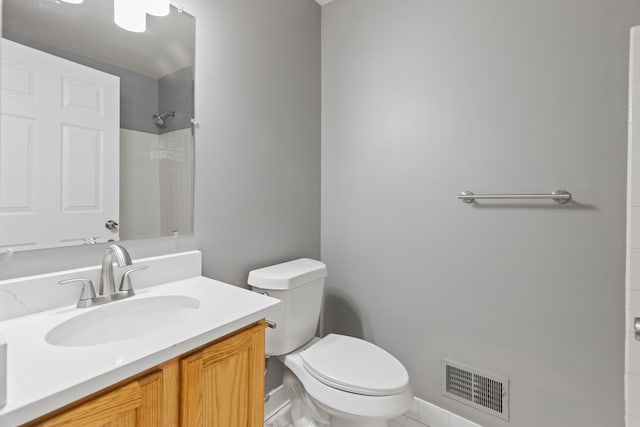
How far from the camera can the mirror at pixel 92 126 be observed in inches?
34.0

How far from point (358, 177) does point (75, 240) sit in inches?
51.3

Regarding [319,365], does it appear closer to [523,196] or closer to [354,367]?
[354,367]

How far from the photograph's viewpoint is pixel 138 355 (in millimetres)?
649

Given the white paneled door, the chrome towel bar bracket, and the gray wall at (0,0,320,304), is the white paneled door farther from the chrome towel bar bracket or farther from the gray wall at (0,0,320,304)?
the chrome towel bar bracket

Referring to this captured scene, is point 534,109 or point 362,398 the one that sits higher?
point 534,109

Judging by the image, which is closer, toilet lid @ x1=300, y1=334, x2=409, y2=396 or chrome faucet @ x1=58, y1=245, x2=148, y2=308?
chrome faucet @ x1=58, y1=245, x2=148, y2=308

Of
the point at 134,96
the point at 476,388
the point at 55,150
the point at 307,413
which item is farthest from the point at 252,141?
the point at 476,388

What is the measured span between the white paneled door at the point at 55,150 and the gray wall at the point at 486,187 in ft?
3.84

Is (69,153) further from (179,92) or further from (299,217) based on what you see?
(299,217)

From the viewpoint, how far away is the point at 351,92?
1.80 meters

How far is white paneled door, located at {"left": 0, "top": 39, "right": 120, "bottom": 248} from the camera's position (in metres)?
0.85

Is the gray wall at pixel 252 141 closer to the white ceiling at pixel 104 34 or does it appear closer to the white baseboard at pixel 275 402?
the white ceiling at pixel 104 34

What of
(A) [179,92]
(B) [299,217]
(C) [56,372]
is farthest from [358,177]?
(C) [56,372]

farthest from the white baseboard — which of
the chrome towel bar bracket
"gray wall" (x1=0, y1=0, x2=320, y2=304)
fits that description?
the chrome towel bar bracket
